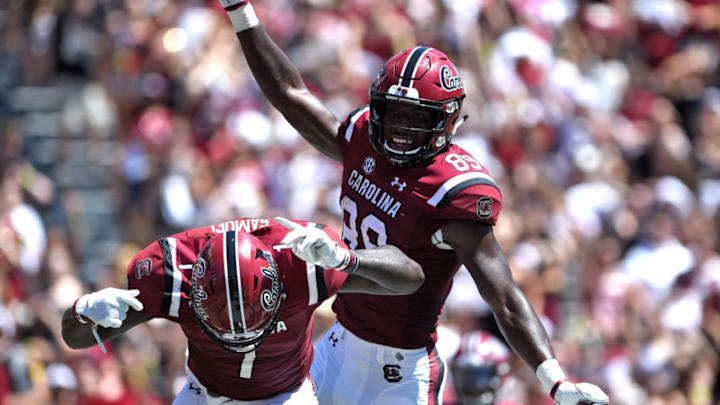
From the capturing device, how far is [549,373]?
14.9 feet

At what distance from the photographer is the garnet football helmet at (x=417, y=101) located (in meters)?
4.86

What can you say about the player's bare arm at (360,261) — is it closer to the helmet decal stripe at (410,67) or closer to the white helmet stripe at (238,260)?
the white helmet stripe at (238,260)

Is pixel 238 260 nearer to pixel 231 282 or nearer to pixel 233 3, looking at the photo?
pixel 231 282

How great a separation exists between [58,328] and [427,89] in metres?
4.65

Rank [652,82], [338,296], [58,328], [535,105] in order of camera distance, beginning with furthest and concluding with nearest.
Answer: [652,82], [535,105], [58,328], [338,296]

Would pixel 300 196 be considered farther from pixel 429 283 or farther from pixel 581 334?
pixel 429 283

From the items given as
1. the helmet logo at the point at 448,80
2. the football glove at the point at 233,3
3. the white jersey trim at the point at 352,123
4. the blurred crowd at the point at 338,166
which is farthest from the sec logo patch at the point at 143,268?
the blurred crowd at the point at 338,166

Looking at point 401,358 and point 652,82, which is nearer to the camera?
point 401,358

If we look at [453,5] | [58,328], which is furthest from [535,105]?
[58,328]

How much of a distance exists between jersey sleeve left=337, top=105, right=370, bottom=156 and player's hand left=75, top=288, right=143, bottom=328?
4.83 feet

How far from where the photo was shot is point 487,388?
598 cm

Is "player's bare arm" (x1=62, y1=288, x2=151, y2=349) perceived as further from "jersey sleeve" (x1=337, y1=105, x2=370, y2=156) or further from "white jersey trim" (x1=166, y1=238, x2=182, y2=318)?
"jersey sleeve" (x1=337, y1=105, x2=370, y2=156)

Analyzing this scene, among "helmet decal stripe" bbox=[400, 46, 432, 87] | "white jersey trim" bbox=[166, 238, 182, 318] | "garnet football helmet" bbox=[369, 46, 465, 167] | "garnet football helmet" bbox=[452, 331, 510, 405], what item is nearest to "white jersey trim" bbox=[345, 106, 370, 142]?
"garnet football helmet" bbox=[369, 46, 465, 167]

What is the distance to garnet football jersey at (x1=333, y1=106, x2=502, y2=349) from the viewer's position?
15.7 ft
